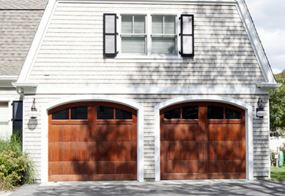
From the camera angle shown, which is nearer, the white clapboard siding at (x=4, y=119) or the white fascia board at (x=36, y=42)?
the white fascia board at (x=36, y=42)

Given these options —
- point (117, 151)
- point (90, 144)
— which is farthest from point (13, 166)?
point (117, 151)

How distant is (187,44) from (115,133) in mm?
3852

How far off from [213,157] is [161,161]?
180cm

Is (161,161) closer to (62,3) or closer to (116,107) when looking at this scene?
(116,107)

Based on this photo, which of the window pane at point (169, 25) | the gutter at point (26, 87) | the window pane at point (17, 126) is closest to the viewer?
the gutter at point (26, 87)

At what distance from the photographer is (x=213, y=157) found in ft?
56.4

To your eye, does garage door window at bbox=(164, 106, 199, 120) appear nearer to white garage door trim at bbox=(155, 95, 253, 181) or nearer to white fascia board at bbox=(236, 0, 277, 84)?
white garage door trim at bbox=(155, 95, 253, 181)

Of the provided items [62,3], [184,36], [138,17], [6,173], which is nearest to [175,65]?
[184,36]

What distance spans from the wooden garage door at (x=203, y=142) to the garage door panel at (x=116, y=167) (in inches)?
41.1

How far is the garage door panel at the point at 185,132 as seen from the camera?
1709cm

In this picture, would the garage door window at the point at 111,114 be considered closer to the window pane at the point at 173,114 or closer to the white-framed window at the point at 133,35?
the window pane at the point at 173,114

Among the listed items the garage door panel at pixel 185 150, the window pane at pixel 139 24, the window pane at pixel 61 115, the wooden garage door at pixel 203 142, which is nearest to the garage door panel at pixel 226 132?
the wooden garage door at pixel 203 142

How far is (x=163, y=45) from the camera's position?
17203 millimetres

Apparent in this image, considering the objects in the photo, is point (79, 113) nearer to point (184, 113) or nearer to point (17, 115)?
point (17, 115)
